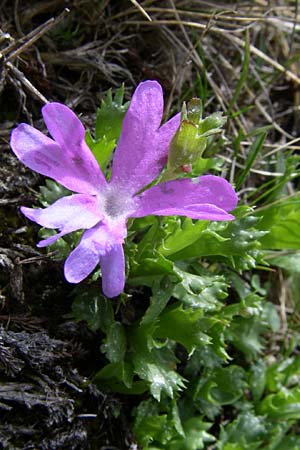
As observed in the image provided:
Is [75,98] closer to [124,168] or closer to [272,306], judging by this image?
[124,168]

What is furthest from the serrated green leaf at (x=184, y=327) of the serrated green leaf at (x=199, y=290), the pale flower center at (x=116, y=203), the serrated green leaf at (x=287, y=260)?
the serrated green leaf at (x=287, y=260)

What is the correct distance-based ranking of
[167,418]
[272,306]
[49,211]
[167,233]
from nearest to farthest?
[49,211] < [167,233] < [167,418] < [272,306]

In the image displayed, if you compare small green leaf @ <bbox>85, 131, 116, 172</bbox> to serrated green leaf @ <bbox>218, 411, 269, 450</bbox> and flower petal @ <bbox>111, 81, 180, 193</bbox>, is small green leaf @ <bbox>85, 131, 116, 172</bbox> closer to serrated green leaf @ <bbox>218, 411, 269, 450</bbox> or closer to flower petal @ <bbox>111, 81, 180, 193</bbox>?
flower petal @ <bbox>111, 81, 180, 193</bbox>

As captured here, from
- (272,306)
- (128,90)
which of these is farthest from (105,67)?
(272,306)

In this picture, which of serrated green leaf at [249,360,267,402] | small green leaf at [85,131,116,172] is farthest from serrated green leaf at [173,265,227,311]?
serrated green leaf at [249,360,267,402]

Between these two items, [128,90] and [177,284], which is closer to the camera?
[177,284]

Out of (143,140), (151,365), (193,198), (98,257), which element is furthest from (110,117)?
(151,365)

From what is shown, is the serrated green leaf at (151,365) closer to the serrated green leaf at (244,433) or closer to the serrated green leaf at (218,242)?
the serrated green leaf at (218,242)

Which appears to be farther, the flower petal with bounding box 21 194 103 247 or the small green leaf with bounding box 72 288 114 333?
the small green leaf with bounding box 72 288 114 333
